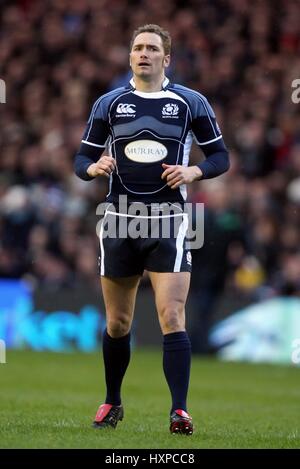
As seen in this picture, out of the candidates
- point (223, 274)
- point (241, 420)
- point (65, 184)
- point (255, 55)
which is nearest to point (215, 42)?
point (255, 55)

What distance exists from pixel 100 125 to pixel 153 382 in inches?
203

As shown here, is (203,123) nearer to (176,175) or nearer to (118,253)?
(176,175)

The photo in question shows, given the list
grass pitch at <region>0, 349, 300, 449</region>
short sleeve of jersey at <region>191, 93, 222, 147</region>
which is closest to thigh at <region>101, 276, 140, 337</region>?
grass pitch at <region>0, 349, 300, 449</region>

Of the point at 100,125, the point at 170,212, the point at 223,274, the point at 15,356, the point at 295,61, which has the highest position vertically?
the point at 295,61

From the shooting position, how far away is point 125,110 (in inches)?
283

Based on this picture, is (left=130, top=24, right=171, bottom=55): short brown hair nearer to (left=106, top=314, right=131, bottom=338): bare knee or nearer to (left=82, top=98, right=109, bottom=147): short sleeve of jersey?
(left=82, top=98, right=109, bottom=147): short sleeve of jersey

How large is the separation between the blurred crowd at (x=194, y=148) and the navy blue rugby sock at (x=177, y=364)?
7637 mm


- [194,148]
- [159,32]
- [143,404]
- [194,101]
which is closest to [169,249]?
[194,101]

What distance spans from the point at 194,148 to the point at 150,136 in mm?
9405

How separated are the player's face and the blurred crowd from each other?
296 inches

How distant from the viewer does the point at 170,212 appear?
7141mm

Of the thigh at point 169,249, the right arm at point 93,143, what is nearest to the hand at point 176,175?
the thigh at point 169,249

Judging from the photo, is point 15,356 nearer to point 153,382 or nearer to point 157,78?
point 153,382

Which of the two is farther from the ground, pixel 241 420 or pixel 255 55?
pixel 255 55
